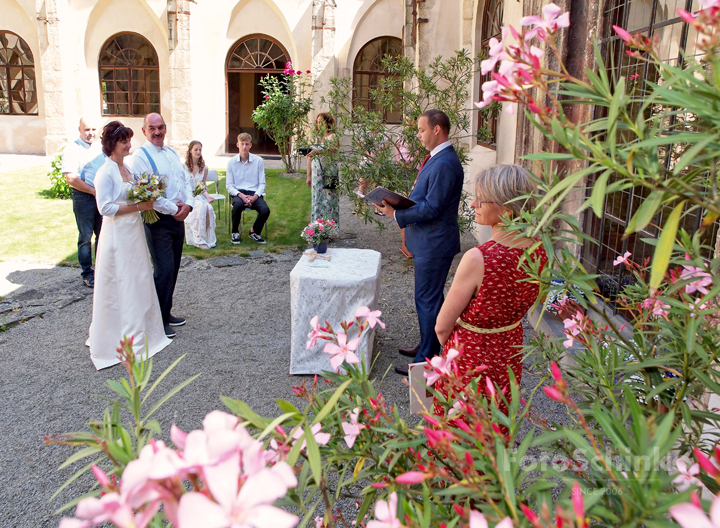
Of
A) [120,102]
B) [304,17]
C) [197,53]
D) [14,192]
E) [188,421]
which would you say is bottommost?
[188,421]

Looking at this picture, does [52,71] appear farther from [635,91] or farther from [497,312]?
[497,312]

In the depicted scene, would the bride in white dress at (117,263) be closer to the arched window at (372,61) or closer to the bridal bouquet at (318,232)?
the bridal bouquet at (318,232)

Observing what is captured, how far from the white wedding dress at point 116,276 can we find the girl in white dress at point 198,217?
363 centimetres

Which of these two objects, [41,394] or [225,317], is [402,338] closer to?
Result: [225,317]

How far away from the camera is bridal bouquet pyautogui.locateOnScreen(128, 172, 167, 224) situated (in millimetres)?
4609

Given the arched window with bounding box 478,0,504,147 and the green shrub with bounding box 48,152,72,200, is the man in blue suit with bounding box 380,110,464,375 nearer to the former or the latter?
the arched window with bounding box 478,0,504,147

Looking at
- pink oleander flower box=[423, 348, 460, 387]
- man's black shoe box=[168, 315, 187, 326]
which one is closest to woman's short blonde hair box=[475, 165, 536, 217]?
pink oleander flower box=[423, 348, 460, 387]

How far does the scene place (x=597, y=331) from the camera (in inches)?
66.1

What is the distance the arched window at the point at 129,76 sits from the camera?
18.5 metres

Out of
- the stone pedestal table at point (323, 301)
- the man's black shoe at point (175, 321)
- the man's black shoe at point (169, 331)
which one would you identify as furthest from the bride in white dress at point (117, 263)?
the stone pedestal table at point (323, 301)

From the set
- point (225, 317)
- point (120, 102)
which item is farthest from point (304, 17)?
point (225, 317)

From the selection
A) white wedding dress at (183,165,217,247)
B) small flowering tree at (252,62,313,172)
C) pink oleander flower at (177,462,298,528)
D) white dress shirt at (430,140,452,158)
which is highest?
small flowering tree at (252,62,313,172)

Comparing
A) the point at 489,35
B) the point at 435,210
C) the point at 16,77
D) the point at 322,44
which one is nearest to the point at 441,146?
the point at 435,210

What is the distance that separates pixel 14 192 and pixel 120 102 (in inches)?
310
